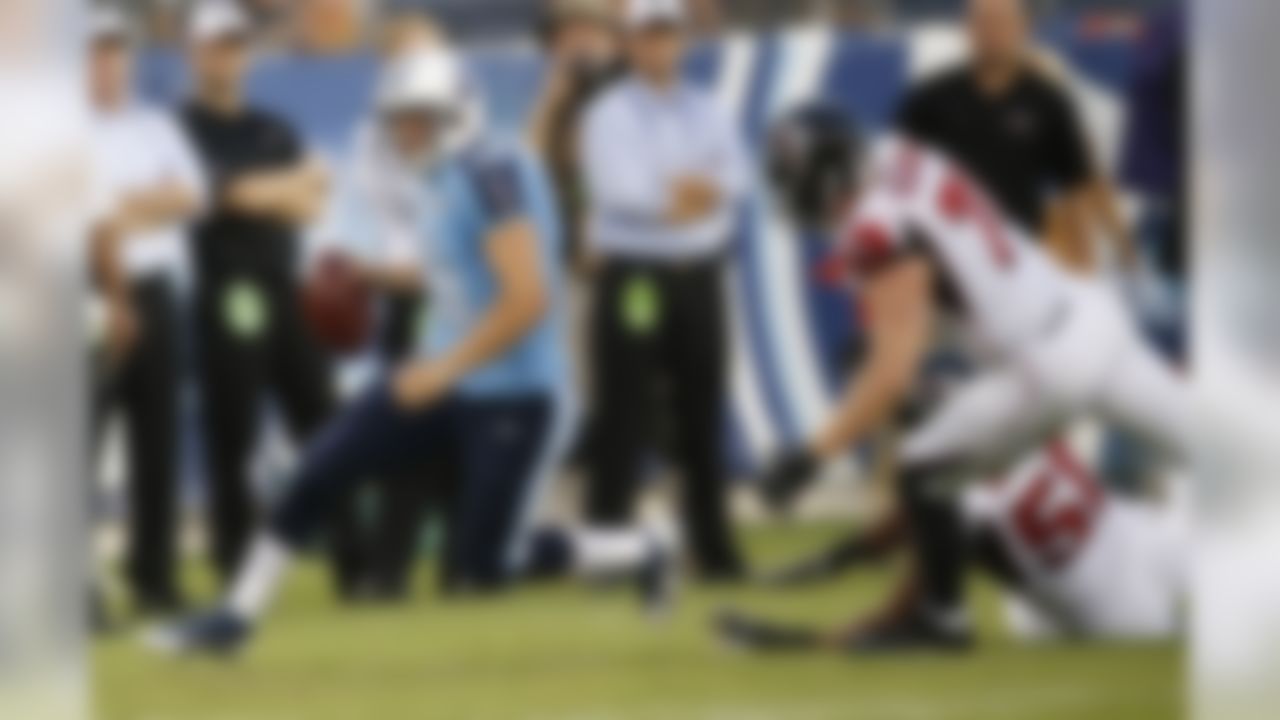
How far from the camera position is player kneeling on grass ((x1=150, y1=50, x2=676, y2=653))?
147 inches

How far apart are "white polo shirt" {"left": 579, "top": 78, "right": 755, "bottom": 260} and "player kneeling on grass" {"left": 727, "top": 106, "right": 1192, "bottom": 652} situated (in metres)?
0.09

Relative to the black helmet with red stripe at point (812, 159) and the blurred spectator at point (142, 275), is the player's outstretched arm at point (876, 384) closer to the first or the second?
the black helmet with red stripe at point (812, 159)

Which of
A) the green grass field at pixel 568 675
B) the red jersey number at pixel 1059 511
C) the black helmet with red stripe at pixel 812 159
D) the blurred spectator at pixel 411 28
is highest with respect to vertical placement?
the blurred spectator at pixel 411 28

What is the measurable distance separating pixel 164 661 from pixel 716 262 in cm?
106

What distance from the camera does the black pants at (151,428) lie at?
374cm

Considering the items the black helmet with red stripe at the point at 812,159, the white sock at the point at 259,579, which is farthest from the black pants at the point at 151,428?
the black helmet with red stripe at the point at 812,159

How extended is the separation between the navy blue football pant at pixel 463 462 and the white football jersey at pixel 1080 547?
0.69 m

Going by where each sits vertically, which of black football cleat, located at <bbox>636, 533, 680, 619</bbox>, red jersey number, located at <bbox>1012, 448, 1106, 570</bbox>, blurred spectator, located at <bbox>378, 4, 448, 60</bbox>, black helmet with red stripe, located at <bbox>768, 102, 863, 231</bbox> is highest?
blurred spectator, located at <bbox>378, 4, 448, 60</bbox>

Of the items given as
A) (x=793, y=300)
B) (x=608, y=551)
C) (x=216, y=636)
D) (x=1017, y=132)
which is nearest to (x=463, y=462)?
(x=608, y=551)

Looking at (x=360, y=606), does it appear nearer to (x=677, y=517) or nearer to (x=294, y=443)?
(x=294, y=443)

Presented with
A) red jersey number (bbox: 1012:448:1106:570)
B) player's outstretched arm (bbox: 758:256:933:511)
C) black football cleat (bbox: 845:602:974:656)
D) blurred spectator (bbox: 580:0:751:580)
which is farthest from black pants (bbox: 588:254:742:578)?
red jersey number (bbox: 1012:448:1106:570)

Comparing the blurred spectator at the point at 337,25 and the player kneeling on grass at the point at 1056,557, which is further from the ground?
the blurred spectator at the point at 337,25

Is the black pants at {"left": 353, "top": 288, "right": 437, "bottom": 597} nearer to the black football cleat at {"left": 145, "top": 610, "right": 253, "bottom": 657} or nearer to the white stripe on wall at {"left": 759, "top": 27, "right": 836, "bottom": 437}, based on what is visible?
the black football cleat at {"left": 145, "top": 610, "right": 253, "bottom": 657}

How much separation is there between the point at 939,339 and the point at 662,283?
441mm
